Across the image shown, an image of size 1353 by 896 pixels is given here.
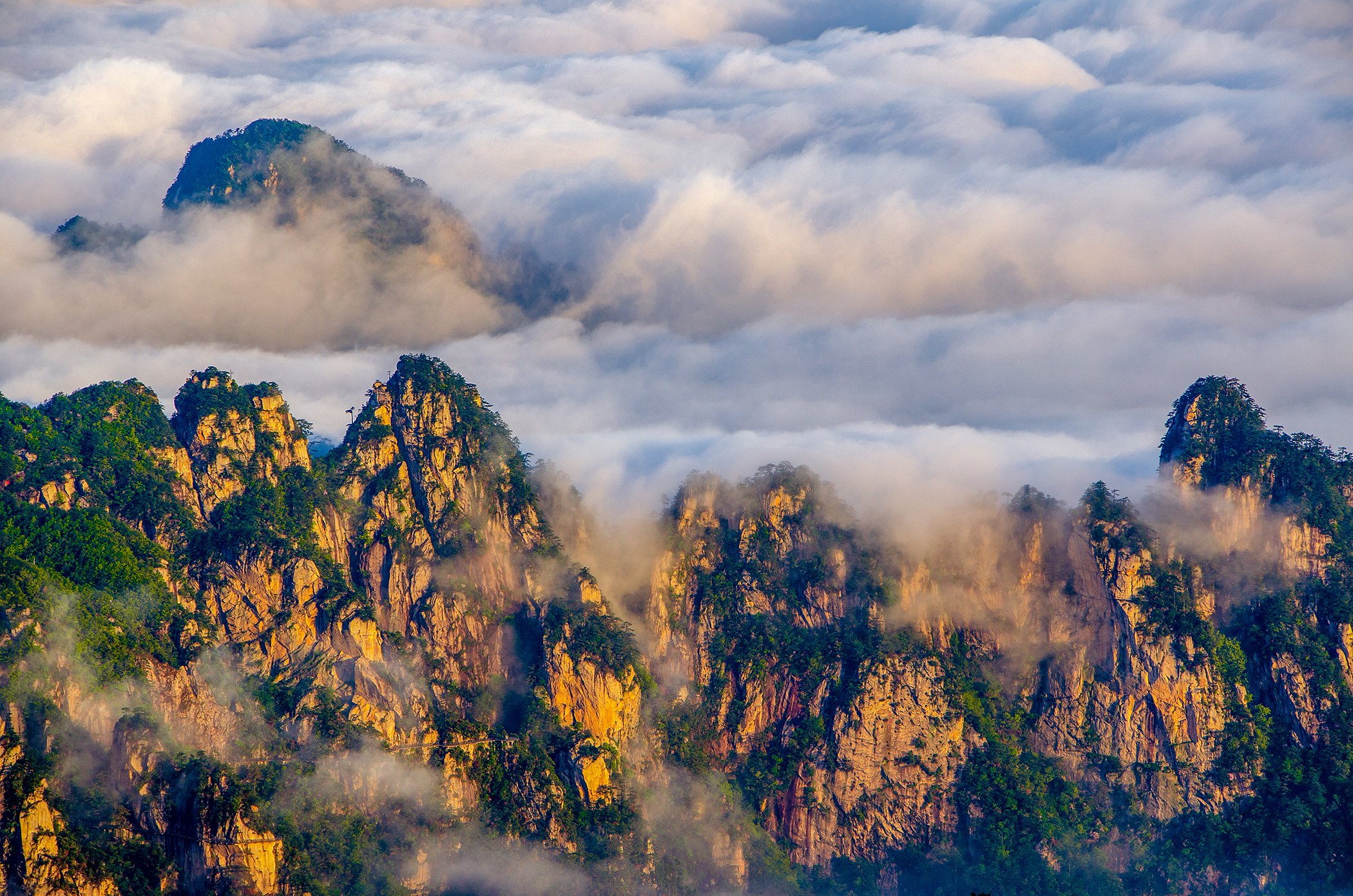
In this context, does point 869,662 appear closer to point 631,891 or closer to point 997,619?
point 997,619

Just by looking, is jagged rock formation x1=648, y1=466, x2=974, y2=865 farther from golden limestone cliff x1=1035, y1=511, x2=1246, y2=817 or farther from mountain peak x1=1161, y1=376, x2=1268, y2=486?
mountain peak x1=1161, y1=376, x2=1268, y2=486

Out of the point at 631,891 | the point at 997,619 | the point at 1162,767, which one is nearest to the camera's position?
the point at 631,891

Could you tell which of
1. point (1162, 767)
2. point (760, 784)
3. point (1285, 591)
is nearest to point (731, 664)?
point (760, 784)

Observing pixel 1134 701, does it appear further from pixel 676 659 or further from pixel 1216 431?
pixel 676 659

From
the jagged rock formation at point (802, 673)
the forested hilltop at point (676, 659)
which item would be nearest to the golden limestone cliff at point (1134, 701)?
the forested hilltop at point (676, 659)

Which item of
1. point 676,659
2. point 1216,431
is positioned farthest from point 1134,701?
point 676,659

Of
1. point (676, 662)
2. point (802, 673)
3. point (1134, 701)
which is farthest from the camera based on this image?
point (676, 662)

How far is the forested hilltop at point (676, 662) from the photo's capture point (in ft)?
445

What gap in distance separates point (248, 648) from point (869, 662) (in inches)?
1896

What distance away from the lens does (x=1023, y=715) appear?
155m

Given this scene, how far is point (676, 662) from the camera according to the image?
158 metres

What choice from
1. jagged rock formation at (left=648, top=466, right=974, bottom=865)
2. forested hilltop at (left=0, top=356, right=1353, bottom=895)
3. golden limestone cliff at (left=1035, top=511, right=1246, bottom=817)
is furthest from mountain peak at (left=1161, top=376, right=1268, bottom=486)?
jagged rock formation at (left=648, top=466, right=974, bottom=865)

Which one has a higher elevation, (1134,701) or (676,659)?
(676,659)

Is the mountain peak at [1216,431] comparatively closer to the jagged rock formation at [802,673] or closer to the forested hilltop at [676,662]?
the forested hilltop at [676,662]
